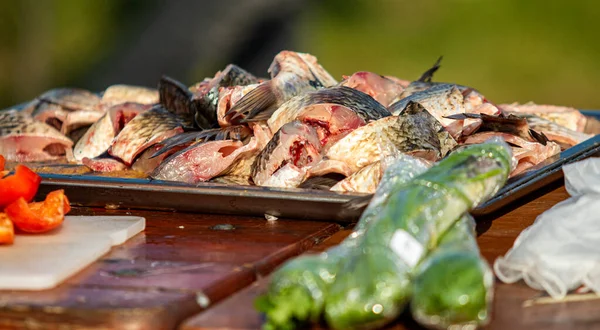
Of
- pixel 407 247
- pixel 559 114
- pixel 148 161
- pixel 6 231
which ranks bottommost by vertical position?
pixel 559 114

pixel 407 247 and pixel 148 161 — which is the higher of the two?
pixel 407 247

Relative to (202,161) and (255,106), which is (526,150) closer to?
(255,106)

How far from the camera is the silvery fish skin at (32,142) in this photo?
3996 millimetres

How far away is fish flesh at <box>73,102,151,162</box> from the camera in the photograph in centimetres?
391

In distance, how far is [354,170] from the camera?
3070 millimetres

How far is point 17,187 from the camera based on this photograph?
8.24ft

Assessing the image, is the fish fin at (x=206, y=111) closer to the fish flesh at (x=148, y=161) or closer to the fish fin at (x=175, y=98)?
the fish fin at (x=175, y=98)

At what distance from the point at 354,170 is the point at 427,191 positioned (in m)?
1.06

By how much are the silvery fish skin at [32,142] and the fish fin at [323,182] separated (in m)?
1.33

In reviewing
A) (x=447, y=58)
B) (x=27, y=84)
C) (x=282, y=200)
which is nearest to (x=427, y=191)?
(x=282, y=200)

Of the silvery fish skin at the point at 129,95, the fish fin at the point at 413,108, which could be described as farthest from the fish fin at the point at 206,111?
the silvery fish skin at the point at 129,95

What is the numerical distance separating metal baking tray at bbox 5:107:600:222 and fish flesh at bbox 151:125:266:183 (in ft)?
0.79

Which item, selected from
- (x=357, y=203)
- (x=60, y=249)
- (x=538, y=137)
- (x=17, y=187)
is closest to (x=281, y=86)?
(x=538, y=137)

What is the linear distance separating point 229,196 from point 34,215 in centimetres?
57
